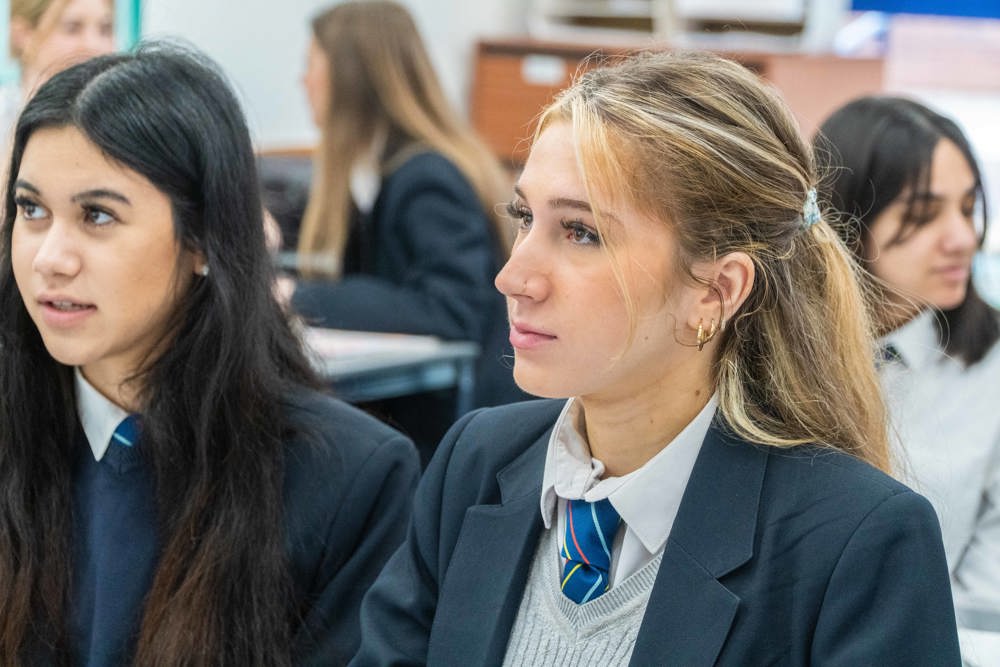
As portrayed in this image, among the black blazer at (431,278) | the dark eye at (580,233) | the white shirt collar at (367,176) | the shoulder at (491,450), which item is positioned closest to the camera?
the dark eye at (580,233)

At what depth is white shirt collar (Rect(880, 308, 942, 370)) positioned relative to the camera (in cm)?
193

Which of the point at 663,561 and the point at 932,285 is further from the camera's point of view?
the point at 932,285

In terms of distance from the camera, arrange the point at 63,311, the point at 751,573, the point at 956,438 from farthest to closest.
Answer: the point at 956,438 → the point at 63,311 → the point at 751,573

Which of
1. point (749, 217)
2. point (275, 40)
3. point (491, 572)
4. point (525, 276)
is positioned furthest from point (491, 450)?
point (275, 40)

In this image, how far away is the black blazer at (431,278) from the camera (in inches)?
116

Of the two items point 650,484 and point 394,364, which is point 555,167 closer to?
point 650,484

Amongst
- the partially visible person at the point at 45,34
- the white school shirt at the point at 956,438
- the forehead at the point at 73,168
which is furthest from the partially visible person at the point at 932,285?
the partially visible person at the point at 45,34

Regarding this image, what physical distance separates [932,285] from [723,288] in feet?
2.75

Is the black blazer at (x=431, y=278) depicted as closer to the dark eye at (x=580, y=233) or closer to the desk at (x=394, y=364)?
the desk at (x=394, y=364)

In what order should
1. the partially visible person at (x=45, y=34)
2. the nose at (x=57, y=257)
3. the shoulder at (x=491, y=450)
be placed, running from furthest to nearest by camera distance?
the partially visible person at (x=45, y=34)
the nose at (x=57, y=257)
the shoulder at (x=491, y=450)

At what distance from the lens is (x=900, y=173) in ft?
6.48

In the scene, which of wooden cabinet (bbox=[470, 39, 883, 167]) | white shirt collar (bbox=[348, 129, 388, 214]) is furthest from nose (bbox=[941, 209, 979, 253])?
wooden cabinet (bbox=[470, 39, 883, 167])

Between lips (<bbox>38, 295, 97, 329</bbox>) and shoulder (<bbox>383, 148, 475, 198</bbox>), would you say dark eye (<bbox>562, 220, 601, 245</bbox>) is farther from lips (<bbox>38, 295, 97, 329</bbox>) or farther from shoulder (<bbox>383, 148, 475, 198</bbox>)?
shoulder (<bbox>383, 148, 475, 198</bbox>)

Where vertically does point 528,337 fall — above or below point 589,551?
above
